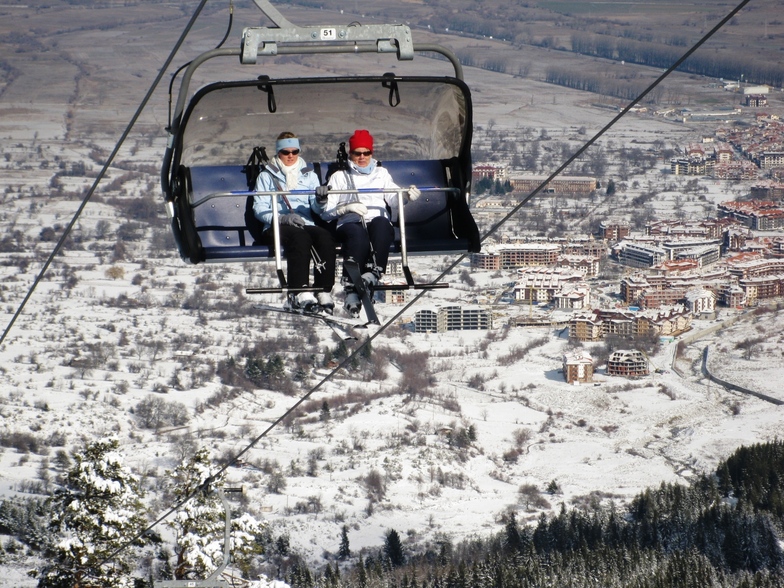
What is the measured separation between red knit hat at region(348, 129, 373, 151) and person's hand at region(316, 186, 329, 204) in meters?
0.31

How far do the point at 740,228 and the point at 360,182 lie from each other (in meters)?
53.5

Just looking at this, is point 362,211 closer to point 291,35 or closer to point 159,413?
point 291,35

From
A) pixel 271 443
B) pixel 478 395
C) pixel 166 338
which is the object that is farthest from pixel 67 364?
pixel 478 395

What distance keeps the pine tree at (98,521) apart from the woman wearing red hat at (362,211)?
6593mm

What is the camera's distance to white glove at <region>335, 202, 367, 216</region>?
633 cm

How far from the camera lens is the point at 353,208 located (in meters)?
6.33

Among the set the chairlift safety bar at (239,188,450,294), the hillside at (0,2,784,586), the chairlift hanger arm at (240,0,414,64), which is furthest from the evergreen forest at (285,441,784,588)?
the chairlift hanger arm at (240,0,414,64)

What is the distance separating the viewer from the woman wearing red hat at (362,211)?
6258 mm

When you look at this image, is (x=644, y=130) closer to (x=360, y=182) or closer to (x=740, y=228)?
(x=740, y=228)

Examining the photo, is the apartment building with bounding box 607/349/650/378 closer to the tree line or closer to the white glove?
the white glove

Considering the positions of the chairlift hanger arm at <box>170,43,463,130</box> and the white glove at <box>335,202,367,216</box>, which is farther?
the white glove at <box>335,202,367,216</box>

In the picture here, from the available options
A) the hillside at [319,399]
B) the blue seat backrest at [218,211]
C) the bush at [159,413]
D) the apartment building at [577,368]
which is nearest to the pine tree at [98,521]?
the hillside at [319,399]

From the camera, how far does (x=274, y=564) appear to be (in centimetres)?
2288

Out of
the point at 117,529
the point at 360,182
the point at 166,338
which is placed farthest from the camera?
the point at 166,338
